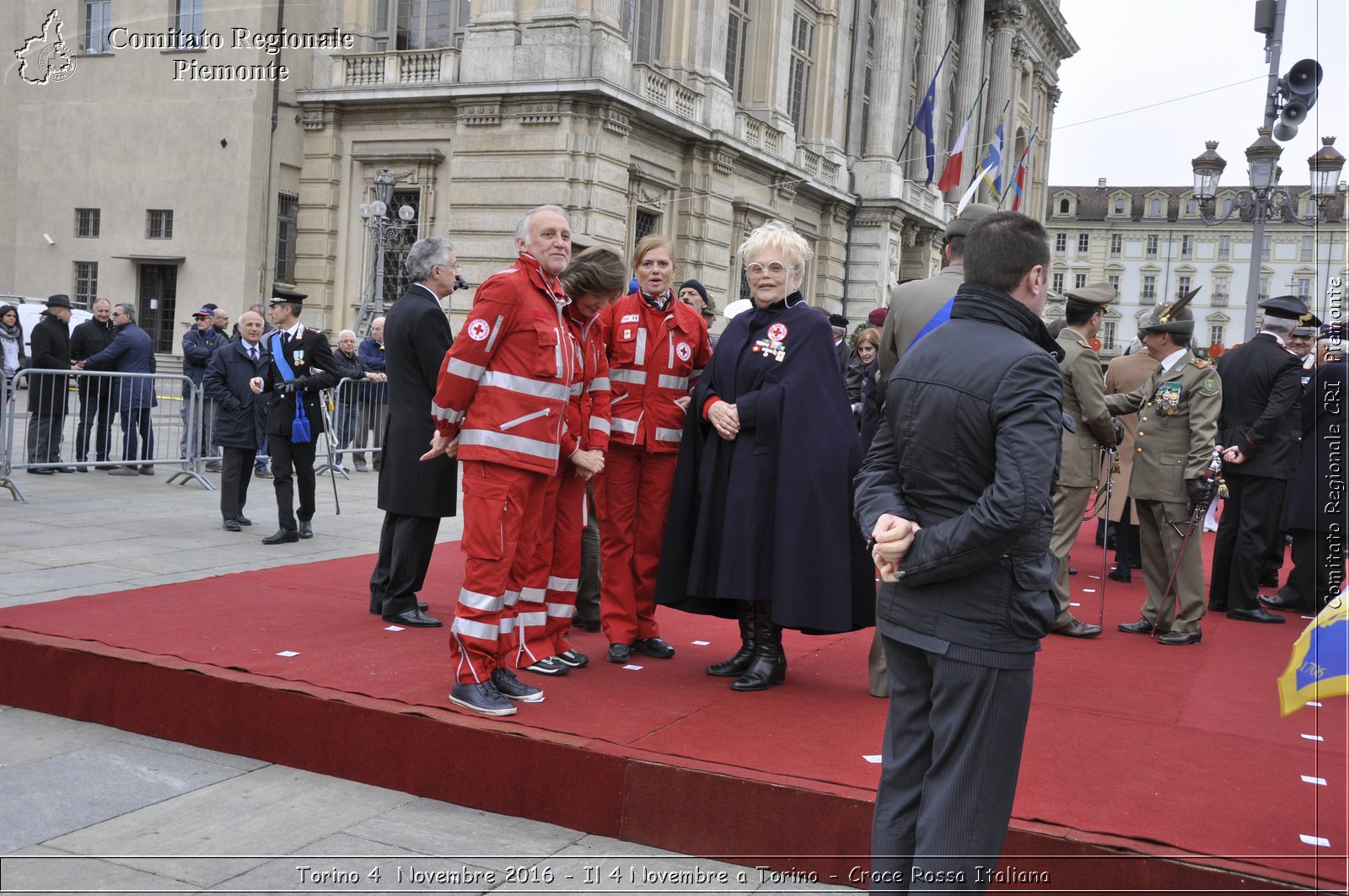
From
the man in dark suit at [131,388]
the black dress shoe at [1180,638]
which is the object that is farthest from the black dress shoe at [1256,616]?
the man in dark suit at [131,388]

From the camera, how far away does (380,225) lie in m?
22.5

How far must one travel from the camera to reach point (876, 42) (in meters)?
36.6

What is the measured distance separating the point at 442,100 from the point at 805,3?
12777mm

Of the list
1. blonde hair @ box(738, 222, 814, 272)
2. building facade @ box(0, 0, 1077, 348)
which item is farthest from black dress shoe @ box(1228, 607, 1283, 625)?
building facade @ box(0, 0, 1077, 348)

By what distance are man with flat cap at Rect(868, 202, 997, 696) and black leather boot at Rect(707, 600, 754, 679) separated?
1.89ft

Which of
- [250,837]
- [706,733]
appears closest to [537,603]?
[706,733]

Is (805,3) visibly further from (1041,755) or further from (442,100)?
(1041,755)

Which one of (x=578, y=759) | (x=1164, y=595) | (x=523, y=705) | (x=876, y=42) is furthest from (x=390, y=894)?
(x=876, y=42)

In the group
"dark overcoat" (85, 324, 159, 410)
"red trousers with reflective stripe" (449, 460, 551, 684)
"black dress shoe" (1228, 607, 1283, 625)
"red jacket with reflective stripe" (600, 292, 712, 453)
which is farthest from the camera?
"dark overcoat" (85, 324, 159, 410)

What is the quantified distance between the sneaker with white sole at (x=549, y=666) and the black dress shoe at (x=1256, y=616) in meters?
5.52

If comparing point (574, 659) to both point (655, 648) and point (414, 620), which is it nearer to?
point (655, 648)

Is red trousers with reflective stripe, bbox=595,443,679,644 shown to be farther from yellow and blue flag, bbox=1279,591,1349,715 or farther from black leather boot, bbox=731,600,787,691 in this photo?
yellow and blue flag, bbox=1279,591,1349,715

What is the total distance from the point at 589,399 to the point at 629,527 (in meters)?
0.68

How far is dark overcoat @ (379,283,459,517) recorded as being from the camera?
6410 millimetres
